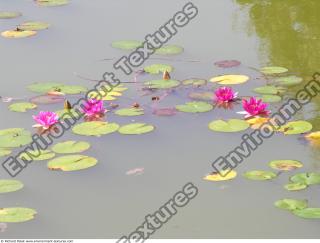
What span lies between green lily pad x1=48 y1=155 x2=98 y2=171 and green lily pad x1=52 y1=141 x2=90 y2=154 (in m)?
0.05

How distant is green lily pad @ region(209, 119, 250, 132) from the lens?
2.93m

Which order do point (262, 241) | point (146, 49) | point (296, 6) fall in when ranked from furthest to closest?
point (296, 6) < point (146, 49) < point (262, 241)

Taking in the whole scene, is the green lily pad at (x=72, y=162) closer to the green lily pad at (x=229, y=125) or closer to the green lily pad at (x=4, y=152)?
the green lily pad at (x=4, y=152)

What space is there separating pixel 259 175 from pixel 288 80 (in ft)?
3.03

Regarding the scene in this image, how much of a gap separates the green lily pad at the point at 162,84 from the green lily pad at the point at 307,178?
955mm

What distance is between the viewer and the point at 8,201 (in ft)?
8.04

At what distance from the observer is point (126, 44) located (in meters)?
3.82

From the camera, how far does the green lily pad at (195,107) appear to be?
10.1 ft

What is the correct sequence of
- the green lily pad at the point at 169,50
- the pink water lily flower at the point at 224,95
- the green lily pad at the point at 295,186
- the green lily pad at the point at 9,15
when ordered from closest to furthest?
1. the green lily pad at the point at 295,186
2. the pink water lily flower at the point at 224,95
3. the green lily pad at the point at 169,50
4. the green lily pad at the point at 9,15

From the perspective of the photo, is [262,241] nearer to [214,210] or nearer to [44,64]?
[214,210]

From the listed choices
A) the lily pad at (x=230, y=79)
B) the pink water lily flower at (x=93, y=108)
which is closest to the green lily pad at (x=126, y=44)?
the lily pad at (x=230, y=79)

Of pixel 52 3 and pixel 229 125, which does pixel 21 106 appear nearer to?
pixel 229 125

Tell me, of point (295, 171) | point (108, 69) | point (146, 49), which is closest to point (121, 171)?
point (295, 171)

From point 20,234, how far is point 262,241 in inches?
31.9
